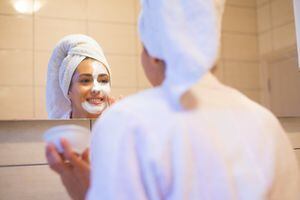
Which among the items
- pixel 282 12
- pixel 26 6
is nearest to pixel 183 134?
pixel 26 6

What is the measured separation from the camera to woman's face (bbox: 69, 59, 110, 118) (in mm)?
1009

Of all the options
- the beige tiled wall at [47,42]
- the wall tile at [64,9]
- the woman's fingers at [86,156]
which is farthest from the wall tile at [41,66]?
the woman's fingers at [86,156]

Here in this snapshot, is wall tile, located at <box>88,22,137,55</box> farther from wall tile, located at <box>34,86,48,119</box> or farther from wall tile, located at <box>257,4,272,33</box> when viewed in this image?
wall tile, located at <box>257,4,272,33</box>

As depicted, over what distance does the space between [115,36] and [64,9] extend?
180 millimetres

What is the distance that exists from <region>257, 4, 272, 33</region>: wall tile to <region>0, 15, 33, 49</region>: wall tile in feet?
2.71

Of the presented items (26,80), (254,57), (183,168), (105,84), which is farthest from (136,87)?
(183,168)

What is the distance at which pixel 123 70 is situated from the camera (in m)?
1.09

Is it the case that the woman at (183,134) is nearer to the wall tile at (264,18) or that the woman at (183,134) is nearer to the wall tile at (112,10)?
the wall tile at (112,10)

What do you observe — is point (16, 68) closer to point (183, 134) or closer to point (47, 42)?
point (47, 42)

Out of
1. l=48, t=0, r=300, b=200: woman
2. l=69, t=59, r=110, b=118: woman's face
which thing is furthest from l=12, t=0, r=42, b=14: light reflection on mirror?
l=48, t=0, r=300, b=200: woman

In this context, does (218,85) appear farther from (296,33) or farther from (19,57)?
(296,33)

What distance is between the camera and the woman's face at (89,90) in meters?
1.01

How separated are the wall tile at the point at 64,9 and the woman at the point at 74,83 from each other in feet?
0.28

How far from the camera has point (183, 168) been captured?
499 mm
